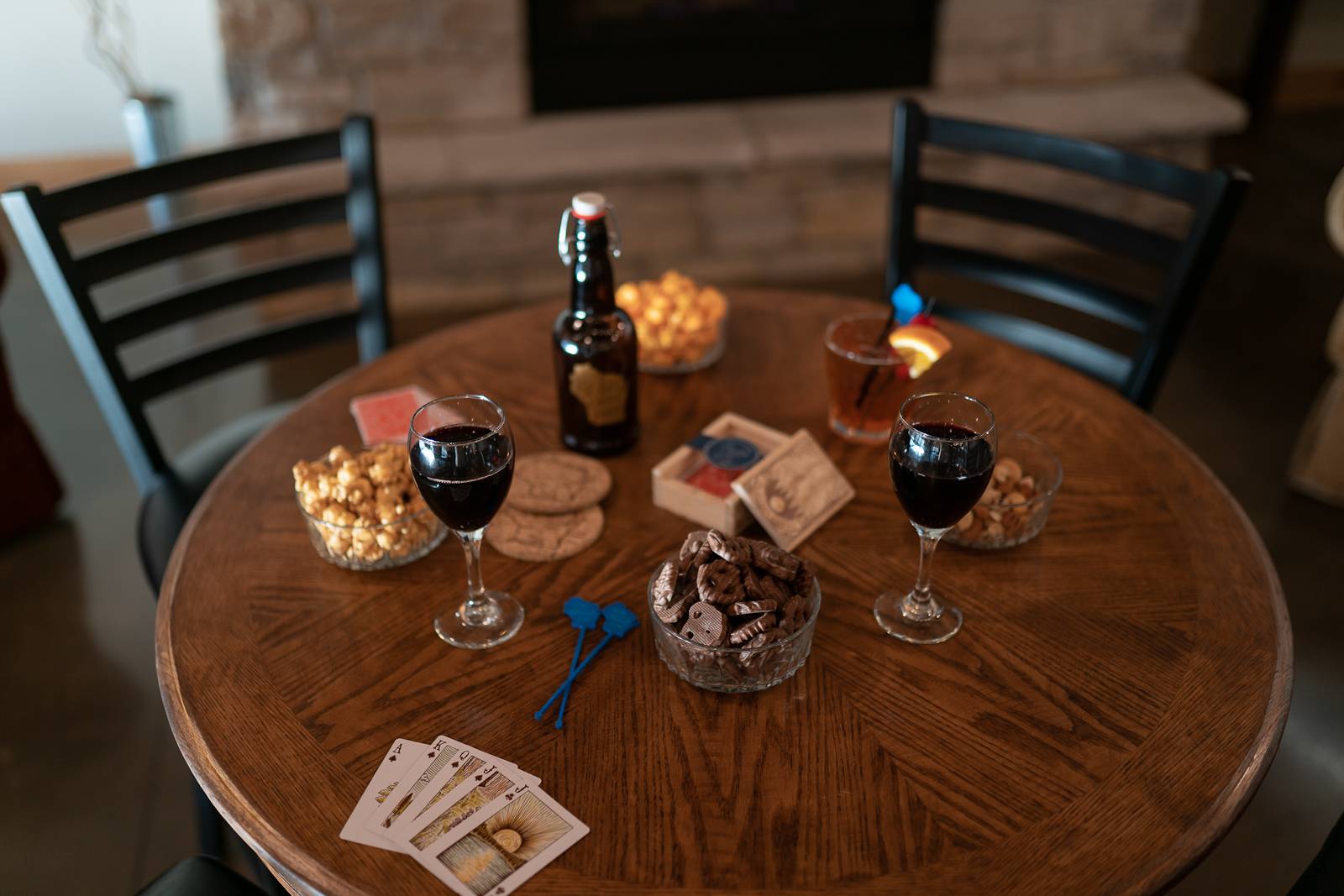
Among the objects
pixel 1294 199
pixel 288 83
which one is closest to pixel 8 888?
pixel 288 83

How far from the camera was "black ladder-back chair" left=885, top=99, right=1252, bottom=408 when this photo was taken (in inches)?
62.9

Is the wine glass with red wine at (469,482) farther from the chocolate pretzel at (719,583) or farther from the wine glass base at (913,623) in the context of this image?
the wine glass base at (913,623)

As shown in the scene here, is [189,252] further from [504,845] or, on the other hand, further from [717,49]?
[717,49]

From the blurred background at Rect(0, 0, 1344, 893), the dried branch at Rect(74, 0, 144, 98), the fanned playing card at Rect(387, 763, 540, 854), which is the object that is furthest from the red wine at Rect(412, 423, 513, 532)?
the dried branch at Rect(74, 0, 144, 98)

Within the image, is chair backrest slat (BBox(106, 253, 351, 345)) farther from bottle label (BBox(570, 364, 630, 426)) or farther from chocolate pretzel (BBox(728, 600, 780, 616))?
chocolate pretzel (BBox(728, 600, 780, 616))

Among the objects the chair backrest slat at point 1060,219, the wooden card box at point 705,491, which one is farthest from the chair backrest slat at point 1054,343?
the wooden card box at point 705,491

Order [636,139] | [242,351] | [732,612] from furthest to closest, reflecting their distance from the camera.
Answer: [636,139] < [242,351] < [732,612]

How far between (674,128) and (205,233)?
6.18ft

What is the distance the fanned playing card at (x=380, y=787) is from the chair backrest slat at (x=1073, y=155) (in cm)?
130

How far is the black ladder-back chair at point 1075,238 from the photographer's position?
5.24ft

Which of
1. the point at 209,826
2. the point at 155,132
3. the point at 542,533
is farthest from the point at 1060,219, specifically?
the point at 155,132

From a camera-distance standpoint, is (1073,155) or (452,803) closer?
(452,803)

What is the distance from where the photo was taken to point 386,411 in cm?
142

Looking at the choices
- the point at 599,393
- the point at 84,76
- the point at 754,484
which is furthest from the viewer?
the point at 84,76
